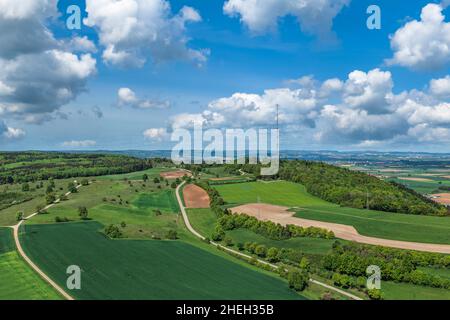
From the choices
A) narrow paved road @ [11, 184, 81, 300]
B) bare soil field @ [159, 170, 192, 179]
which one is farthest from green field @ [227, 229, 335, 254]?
bare soil field @ [159, 170, 192, 179]

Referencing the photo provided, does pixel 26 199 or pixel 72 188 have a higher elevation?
pixel 72 188

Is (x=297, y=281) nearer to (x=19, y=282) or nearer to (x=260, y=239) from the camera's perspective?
(x=260, y=239)

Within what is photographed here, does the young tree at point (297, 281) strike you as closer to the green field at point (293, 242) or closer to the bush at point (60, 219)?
the green field at point (293, 242)

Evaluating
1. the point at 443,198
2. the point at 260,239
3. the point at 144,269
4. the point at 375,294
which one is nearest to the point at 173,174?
the point at 260,239

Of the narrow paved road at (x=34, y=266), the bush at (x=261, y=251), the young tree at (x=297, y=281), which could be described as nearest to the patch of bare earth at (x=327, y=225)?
the bush at (x=261, y=251)
